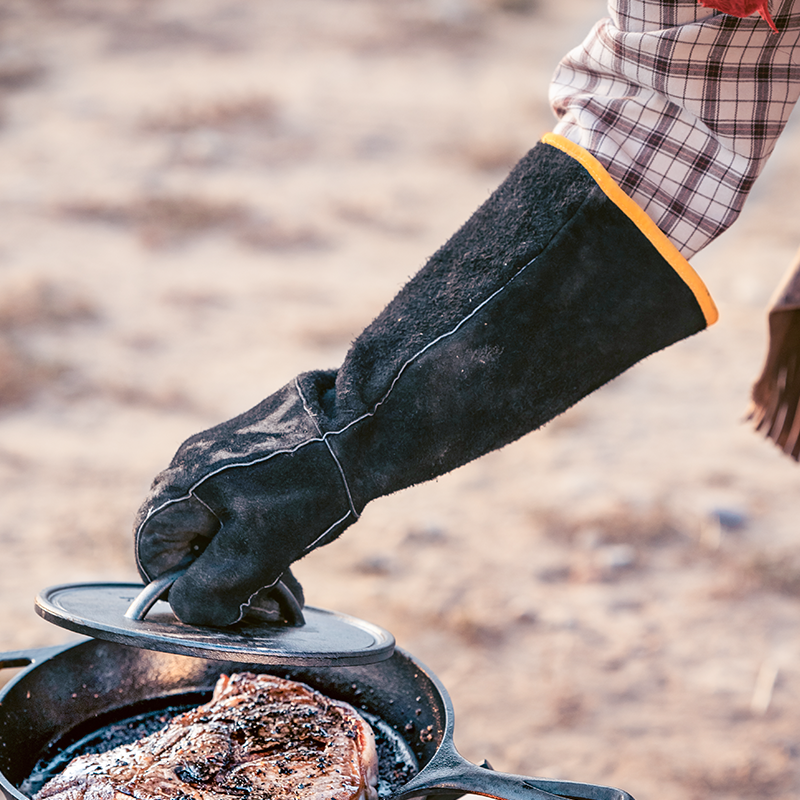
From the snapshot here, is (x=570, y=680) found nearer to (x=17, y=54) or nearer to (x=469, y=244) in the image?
(x=469, y=244)

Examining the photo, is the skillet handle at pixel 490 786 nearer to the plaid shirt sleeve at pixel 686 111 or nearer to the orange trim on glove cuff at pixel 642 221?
the orange trim on glove cuff at pixel 642 221

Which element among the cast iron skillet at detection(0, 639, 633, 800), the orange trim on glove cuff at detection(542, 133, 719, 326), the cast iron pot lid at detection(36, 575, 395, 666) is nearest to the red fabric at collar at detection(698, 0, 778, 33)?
the orange trim on glove cuff at detection(542, 133, 719, 326)

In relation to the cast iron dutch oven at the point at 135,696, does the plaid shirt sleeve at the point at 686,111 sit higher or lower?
higher

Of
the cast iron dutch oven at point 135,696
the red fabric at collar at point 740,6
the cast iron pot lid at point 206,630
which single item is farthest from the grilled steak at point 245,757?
the red fabric at collar at point 740,6

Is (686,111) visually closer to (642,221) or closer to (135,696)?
(642,221)

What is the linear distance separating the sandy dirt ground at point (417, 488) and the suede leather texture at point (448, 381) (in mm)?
1886

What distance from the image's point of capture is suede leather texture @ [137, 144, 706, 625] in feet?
4.64

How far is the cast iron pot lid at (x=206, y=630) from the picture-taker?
1.32m

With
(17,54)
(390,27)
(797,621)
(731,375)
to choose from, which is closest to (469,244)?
(797,621)

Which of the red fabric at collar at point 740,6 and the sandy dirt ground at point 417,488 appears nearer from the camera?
the red fabric at collar at point 740,6

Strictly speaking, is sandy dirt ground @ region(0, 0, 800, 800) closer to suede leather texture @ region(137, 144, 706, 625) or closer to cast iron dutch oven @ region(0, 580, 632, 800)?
cast iron dutch oven @ region(0, 580, 632, 800)

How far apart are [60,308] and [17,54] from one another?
628 cm

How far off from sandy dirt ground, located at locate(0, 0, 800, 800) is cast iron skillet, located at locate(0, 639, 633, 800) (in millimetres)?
1197

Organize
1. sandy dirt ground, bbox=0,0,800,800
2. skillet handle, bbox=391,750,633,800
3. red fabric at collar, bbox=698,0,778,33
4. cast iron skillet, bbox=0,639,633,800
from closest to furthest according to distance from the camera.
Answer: red fabric at collar, bbox=698,0,778,33
skillet handle, bbox=391,750,633,800
cast iron skillet, bbox=0,639,633,800
sandy dirt ground, bbox=0,0,800,800
